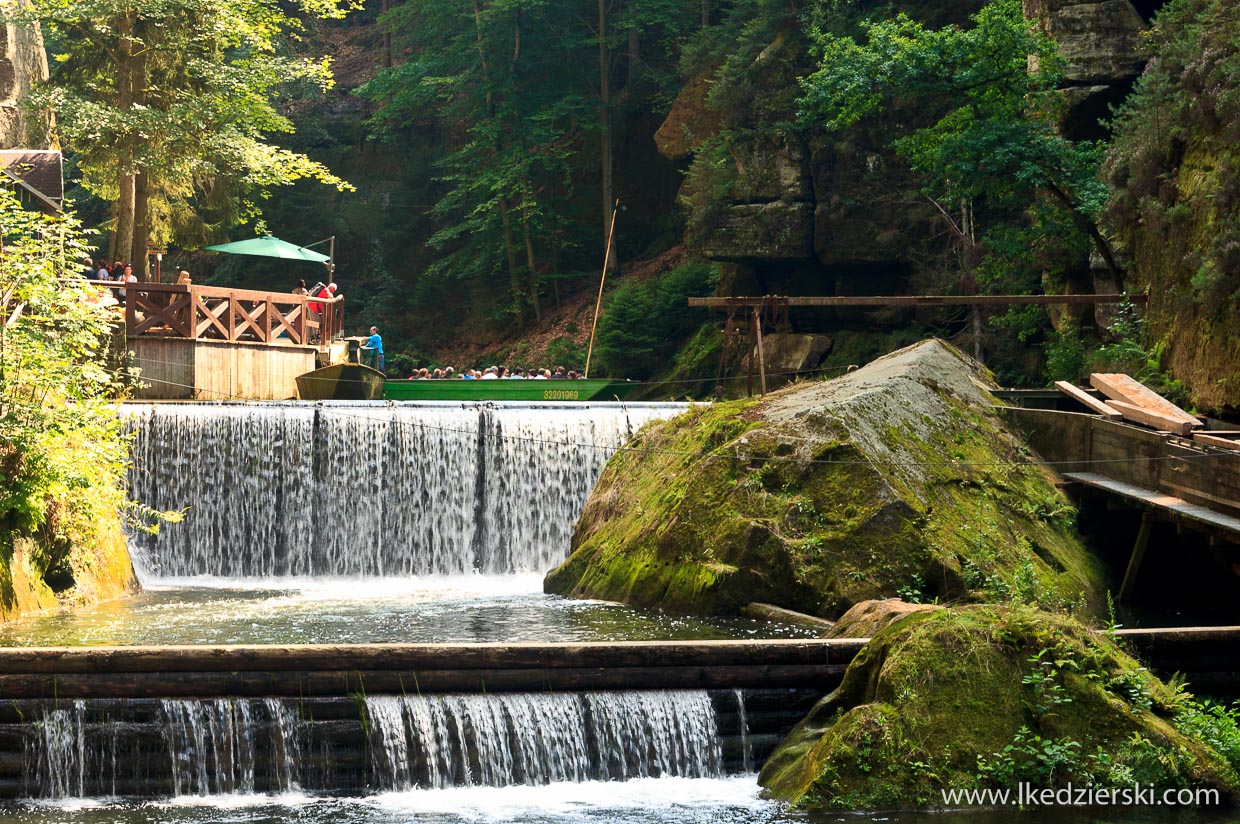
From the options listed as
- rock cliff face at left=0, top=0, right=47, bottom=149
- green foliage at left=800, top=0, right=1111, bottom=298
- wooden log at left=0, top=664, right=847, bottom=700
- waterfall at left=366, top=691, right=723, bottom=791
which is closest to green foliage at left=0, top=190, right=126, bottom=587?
wooden log at left=0, top=664, right=847, bottom=700


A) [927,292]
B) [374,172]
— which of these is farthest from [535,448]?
[374,172]

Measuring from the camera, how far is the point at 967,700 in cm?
762

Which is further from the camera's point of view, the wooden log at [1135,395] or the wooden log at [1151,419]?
the wooden log at [1135,395]

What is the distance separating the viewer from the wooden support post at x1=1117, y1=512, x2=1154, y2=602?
1227cm

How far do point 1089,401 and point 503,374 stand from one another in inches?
793

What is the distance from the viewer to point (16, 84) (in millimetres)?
26828

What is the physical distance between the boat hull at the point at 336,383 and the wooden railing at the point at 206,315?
2.99ft

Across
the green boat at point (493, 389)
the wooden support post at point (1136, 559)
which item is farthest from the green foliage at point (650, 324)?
→ the wooden support post at point (1136, 559)

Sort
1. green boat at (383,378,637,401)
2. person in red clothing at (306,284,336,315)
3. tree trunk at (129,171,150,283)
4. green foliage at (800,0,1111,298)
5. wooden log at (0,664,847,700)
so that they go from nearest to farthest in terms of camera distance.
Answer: wooden log at (0,664,847,700) → green foliage at (800,0,1111,298) → green boat at (383,378,637,401) → tree trunk at (129,171,150,283) → person in red clothing at (306,284,336,315)

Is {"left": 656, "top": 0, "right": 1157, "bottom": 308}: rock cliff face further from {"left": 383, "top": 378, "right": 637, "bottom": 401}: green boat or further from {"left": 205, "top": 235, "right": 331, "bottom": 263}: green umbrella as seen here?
{"left": 205, "top": 235, "right": 331, "bottom": 263}: green umbrella

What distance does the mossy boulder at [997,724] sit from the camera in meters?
7.37

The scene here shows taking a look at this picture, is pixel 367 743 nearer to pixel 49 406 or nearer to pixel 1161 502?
pixel 49 406

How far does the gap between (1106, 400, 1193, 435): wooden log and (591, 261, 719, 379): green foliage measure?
58.7 feet

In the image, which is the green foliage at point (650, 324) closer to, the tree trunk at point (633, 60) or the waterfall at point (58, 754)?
the tree trunk at point (633, 60)
